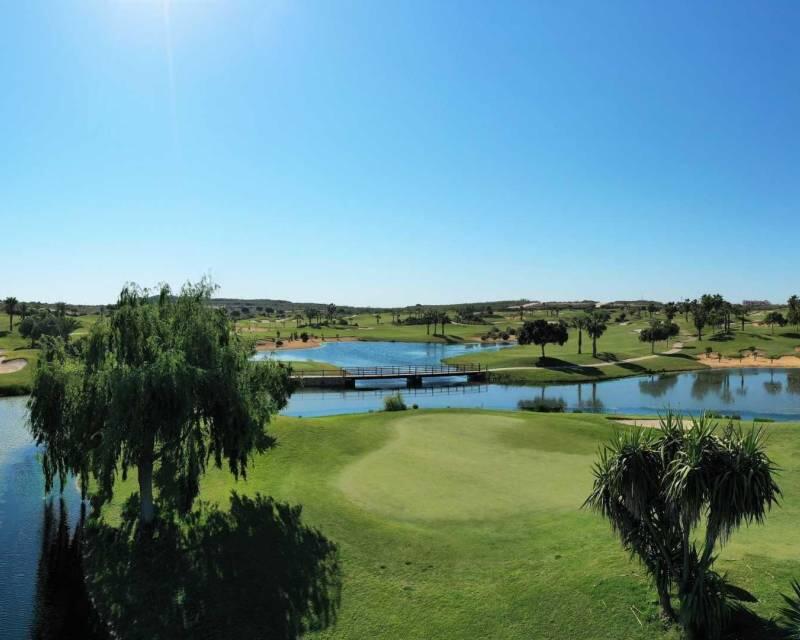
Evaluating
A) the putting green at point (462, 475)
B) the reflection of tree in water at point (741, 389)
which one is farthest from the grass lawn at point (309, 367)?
the reflection of tree in water at point (741, 389)

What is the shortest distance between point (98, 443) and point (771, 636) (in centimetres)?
2215

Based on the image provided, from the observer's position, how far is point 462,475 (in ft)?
87.4

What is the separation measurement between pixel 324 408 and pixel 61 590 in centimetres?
4016

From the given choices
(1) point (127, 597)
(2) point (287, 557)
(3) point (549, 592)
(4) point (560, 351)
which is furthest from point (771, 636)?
(4) point (560, 351)

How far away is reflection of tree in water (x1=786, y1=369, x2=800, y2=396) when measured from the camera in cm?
6888

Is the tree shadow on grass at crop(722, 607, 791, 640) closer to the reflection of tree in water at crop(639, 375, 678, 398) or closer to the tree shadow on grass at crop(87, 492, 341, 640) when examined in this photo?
the tree shadow on grass at crop(87, 492, 341, 640)

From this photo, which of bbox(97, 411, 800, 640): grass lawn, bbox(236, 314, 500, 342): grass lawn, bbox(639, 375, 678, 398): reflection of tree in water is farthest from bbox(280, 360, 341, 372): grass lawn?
bbox(236, 314, 500, 342): grass lawn

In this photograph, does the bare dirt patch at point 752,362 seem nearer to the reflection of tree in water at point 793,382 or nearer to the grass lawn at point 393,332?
the reflection of tree in water at point 793,382

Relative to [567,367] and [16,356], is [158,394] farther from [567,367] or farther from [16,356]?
[16,356]

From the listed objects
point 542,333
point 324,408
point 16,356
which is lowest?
point 324,408

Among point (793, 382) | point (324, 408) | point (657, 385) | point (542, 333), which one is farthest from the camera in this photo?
point (542, 333)

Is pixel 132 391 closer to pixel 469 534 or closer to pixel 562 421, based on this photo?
pixel 469 534

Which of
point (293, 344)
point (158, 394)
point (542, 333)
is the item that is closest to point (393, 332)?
point (293, 344)

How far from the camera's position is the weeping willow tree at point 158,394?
62.7ft
